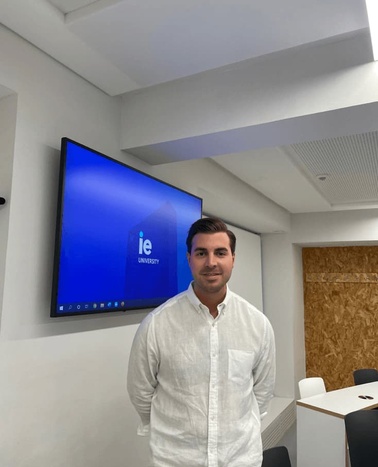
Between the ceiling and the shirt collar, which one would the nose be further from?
the ceiling

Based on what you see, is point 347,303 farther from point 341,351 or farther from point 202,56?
point 202,56

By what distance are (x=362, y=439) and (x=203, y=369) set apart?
55.9 inches

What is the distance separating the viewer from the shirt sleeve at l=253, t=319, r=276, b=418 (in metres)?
1.55

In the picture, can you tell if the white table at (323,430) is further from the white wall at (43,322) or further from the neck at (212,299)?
the neck at (212,299)

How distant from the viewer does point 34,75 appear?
64.8 inches

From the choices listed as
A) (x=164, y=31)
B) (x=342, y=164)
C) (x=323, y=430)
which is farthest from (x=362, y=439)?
(x=164, y=31)

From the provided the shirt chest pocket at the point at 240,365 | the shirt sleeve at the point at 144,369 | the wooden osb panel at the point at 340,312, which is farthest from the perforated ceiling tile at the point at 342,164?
the shirt sleeve at the point at 144,369

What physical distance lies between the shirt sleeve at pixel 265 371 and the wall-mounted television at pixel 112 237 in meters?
0.78

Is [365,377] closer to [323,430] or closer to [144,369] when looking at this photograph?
[323,430]

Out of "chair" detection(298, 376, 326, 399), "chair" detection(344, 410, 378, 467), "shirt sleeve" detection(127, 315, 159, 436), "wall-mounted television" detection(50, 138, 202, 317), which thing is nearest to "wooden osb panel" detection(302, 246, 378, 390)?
"chair" detection(298, 376, 326, 399)

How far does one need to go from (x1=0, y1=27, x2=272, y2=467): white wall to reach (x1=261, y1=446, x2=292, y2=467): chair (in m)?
0.84

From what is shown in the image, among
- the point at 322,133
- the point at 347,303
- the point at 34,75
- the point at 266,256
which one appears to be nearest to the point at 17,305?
the point at 34,75

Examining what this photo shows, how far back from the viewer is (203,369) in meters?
1.37

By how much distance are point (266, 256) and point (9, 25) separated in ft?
15.4
